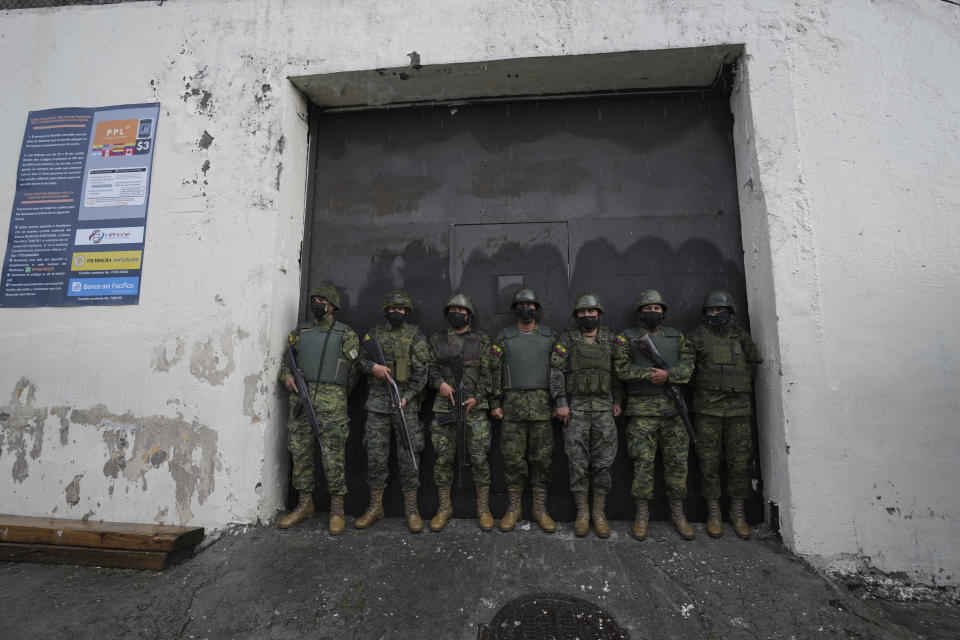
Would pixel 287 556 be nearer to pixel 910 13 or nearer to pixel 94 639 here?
A: pixel 94 639

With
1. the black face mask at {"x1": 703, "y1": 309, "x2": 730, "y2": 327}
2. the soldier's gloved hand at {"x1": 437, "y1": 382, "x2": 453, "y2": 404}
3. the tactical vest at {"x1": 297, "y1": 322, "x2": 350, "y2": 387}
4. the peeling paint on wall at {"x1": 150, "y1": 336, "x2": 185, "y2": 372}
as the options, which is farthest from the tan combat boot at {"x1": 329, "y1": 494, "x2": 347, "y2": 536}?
the black face mask at {"x1": 703, "y1": 309, "x2": 730, "y2": 327}

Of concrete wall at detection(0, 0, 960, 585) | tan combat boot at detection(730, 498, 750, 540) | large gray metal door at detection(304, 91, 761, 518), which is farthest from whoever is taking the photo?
large gray metal door at detection(304, 91, 761, 518)

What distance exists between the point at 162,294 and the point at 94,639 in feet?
9.68

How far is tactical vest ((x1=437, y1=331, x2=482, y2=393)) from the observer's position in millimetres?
4504

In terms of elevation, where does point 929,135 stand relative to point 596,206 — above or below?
above

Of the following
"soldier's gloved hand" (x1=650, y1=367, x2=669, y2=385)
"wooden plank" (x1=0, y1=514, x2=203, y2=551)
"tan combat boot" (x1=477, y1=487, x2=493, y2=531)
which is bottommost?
"wooden plank" (x1=0, y1=514, x2=203, y2=551)

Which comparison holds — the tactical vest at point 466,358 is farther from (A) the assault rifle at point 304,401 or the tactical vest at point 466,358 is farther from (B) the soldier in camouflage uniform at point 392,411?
(A) the assault rifle at point 304,401

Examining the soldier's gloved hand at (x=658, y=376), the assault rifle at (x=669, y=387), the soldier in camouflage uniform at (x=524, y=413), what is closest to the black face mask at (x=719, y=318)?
the assault rifle at (x=669, y=387)

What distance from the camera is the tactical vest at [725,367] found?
412 cm

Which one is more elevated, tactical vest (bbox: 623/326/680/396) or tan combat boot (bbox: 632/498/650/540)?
tactical vest (bbox: 623/326/680/396)

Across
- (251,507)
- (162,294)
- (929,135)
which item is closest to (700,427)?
(929,135)

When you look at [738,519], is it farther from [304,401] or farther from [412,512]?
[304,401]

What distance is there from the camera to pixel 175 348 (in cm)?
453

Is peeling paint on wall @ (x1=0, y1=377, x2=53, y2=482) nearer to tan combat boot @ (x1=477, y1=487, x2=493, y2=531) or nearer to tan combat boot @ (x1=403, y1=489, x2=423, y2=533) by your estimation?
tan combat boot @ (x1=403, y1=489, x2=423, y2=533)
